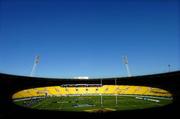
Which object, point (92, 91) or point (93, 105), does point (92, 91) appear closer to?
point (92, 91)

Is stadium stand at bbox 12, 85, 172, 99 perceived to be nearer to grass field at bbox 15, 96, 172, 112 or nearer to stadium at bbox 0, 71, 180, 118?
stadium at bbox 0, 71, 180, 118

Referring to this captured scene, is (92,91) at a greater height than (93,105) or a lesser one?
greater

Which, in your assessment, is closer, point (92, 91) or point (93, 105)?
point (93, 105)

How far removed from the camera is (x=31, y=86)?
73125mm

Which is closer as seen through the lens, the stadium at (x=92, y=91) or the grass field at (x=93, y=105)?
the grass field at (x=93, y=105)

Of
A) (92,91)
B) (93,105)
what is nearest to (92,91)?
(92,91)

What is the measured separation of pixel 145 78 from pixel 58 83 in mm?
29918

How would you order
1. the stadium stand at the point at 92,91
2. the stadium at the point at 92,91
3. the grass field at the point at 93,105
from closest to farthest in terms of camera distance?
the grass field at the point at 93,105 → the stadium at the point at 92,91 → the stadium stand at the point at 92,91

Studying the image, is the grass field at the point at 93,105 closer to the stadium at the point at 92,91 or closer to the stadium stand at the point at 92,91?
the stadium at the point at 92,91

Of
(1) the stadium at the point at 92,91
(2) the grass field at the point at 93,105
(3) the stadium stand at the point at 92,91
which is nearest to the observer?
(2) the grass field at the point at 93,105

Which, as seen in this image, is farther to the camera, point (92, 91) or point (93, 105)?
point (92, 91)

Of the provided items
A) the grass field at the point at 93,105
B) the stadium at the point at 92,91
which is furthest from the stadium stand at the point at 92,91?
the grass field at the point at 93,105

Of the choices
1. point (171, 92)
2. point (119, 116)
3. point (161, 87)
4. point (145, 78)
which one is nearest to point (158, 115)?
point (119, 116)

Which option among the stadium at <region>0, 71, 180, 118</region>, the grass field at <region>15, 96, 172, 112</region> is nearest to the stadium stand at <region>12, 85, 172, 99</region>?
the stadium at <region>0, 71, 180, 118</region>
